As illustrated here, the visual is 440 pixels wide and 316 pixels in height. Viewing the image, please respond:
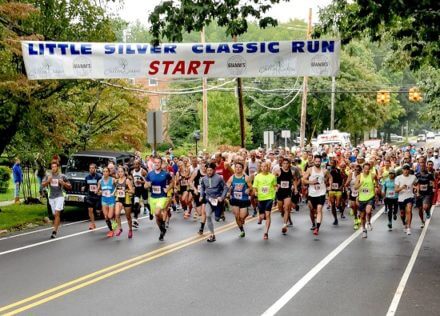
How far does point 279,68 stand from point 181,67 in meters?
2.31

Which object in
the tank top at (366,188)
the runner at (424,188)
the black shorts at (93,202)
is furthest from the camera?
the runner at (424,188)

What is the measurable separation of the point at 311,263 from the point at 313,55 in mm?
5742

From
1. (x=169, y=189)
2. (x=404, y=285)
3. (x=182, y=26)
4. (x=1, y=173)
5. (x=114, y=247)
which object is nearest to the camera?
(x=404, y=285)

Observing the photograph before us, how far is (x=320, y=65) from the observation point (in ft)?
50.3

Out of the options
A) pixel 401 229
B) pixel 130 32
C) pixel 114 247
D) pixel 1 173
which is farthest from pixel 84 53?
pixel 130 32

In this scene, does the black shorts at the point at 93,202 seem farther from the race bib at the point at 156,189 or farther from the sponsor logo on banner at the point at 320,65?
the sponsor logo on banner at the point at 320,65

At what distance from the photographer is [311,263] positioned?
11.6 metres

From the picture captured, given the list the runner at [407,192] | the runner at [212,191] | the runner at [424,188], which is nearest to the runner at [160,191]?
the runner at [212,191]

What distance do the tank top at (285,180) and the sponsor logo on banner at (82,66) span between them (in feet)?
17.1

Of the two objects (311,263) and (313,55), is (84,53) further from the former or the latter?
(311,263)

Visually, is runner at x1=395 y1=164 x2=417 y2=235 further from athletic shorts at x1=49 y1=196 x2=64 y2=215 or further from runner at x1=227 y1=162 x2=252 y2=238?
athletic shorts at x1=49 y1=196 x2=64 y2=215

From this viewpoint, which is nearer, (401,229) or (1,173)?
(401,229)

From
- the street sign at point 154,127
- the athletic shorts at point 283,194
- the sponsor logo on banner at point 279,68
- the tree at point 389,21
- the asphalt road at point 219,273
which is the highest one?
the tree at point 389,21

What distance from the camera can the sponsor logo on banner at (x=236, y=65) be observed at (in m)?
15.5
